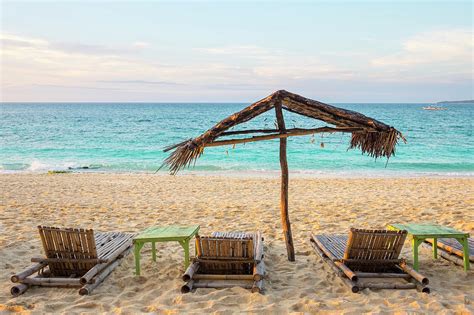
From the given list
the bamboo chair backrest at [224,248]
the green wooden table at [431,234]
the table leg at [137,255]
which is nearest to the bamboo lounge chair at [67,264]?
the table leg at [137,255]

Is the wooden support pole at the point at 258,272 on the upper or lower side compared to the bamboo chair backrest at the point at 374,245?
lower

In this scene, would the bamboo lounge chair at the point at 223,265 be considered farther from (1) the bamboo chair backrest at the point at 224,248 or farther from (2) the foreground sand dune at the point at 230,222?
(2) the foreground sand dune at the point at 230,222

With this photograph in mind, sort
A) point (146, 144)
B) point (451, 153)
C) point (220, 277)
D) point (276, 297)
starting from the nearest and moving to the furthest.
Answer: point (276, 297)
point (220, 277)
point (451, 153)
point (146, 144)

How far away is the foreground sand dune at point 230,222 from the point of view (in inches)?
168

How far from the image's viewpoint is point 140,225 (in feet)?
26.1

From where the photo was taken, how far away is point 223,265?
488 cm

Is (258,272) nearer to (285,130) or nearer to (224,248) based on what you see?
(224,248)

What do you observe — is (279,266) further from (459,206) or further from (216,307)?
(459,206)

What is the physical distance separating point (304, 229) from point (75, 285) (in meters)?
4.33

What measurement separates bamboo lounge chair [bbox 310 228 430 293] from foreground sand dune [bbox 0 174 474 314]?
149 mm

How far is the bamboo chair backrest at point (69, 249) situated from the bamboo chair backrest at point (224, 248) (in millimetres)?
1300

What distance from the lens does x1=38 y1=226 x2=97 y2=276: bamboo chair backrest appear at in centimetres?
473

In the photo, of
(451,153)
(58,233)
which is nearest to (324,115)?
(58,233)

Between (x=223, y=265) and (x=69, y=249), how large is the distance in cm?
187
